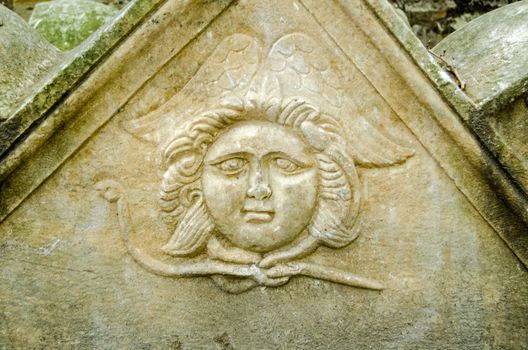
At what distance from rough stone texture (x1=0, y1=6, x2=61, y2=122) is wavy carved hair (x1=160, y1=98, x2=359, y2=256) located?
0.58 m

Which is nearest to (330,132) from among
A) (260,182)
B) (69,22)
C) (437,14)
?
(260,182)

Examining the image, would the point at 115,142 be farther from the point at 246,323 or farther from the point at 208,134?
the point at 246,323

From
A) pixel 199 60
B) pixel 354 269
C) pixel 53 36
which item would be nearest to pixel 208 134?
pixel 199 60

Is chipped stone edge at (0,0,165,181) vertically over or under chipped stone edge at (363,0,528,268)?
over

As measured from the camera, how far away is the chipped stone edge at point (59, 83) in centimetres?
219

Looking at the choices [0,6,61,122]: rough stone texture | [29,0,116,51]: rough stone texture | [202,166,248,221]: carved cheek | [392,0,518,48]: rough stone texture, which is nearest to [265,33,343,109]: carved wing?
[202,166,248,221]: carved cheek

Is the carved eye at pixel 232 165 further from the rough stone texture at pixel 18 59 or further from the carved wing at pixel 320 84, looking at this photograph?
the rough stone texture at pixel 18 59

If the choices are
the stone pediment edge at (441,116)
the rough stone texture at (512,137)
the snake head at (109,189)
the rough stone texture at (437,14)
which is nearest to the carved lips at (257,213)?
the snake head at (109,189)

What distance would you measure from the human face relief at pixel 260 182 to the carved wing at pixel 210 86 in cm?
14

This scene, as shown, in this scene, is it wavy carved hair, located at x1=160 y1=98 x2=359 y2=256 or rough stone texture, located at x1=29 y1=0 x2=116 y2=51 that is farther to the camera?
rough stone texture, located at x1=29 y1=0 x2=116 y2=51

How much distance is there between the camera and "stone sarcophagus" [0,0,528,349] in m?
2.27

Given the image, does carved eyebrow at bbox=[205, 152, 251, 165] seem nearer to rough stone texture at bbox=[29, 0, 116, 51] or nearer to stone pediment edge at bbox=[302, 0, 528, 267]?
stone pediment edge at bbox=[302, 0, 528, 267]

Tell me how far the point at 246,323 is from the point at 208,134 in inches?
31.6

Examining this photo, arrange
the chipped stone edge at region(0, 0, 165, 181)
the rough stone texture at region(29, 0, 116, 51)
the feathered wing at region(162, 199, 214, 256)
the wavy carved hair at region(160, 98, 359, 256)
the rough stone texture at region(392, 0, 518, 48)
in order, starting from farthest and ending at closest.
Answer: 1. the rough stone texture at region(392, 0, 518, 48)
2. the rough stone texture at region(29, 0, 116, 51)
3. the feathered wing at region(162, 199, 214, 256)
4. the wavy carved hair at region(160, 98, 359, 256)
5. the chipped stone edge at region(0, 0, 165, 181)
